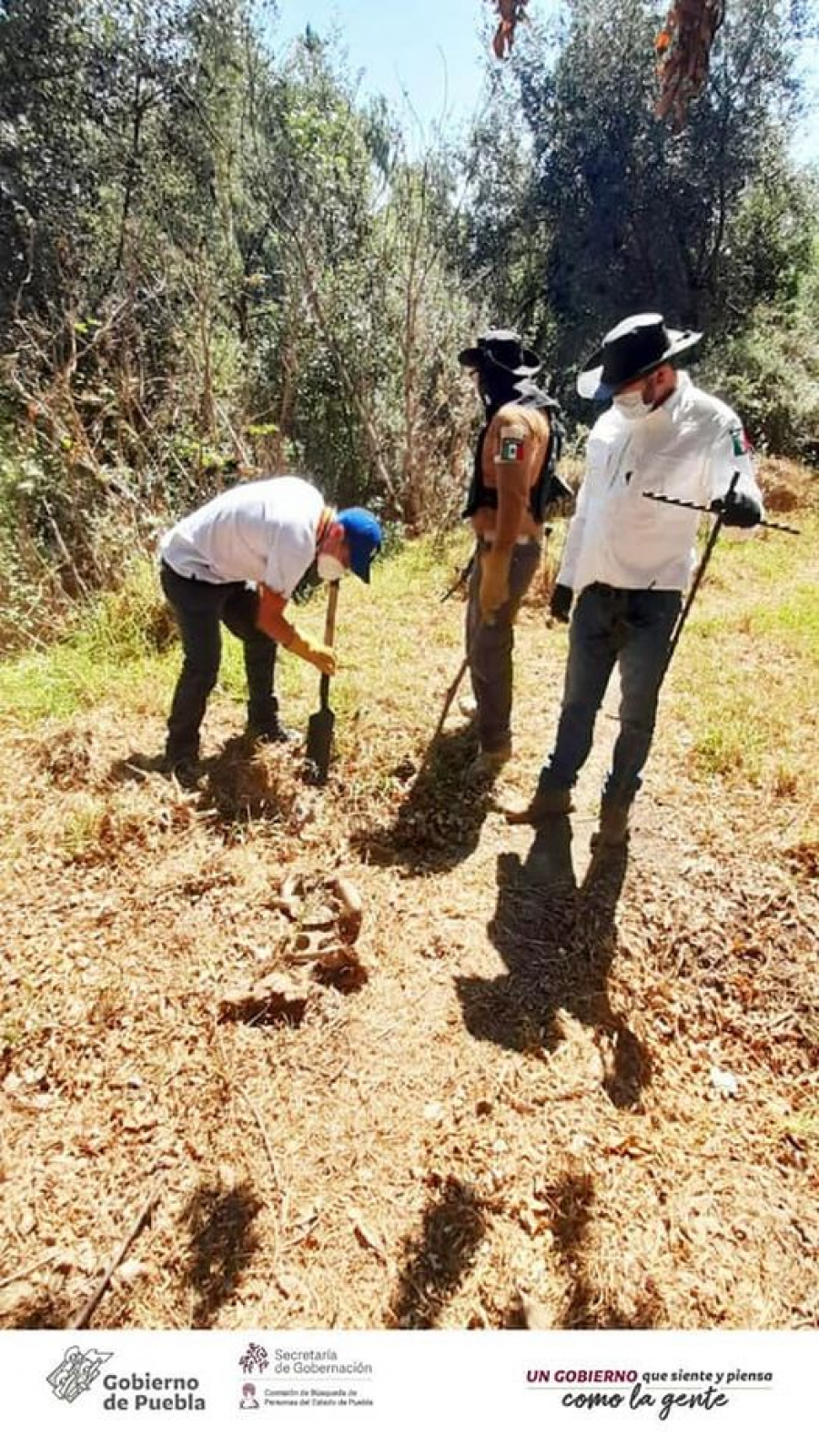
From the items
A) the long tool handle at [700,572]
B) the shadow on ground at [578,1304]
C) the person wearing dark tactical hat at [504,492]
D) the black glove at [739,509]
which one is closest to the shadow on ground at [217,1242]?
the shadow on ground at [578,1304]

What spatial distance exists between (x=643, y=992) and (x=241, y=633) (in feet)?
7.93

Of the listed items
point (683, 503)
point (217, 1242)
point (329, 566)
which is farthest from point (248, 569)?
point (217, 1242)

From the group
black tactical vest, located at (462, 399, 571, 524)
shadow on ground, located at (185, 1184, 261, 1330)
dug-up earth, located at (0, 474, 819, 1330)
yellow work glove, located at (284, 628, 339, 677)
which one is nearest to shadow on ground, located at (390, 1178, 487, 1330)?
dug-up earth, located at (0, 474, 819, 1330)

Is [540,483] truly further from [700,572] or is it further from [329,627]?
[329,627]

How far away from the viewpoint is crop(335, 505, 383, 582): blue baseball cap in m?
3.10

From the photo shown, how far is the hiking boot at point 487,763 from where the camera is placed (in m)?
3.85

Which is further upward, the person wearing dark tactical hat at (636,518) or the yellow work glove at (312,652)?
the person wearing dark tactical hat at (636,518)

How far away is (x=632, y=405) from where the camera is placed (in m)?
2.68

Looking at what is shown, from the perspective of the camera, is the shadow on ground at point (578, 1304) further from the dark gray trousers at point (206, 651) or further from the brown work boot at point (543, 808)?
the dark gray trousers at point (206, 651)

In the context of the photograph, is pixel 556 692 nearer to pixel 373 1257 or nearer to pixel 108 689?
pixel 108 689

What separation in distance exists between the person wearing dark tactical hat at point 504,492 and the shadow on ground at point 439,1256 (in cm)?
219

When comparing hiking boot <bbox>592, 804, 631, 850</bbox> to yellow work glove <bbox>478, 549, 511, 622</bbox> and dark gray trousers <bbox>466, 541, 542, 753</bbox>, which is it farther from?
yellow work glove <bbox>478, 549, 511, 622</bbox>

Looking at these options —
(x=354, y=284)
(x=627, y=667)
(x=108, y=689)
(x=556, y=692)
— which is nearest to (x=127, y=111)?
(x=354, y=284)

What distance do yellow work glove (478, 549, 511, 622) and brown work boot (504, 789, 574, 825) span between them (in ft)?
2.79
